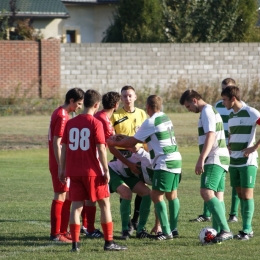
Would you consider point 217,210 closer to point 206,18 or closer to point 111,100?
point 111,100

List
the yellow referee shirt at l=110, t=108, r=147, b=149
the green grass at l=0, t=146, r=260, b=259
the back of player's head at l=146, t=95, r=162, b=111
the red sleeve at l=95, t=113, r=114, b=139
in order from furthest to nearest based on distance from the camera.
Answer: the yellow referee shirt at l=110, t=108, r=147, b=149, the red sleeve at l=95, t=113, r=114, b=139, the back of player's head at l=146, t=95, r=162, b=111, the green grass at l=0, t=146, r=260, b=259

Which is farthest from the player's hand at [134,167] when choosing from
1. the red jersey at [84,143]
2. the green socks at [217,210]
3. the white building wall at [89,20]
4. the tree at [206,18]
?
the white building wall at [89,20]

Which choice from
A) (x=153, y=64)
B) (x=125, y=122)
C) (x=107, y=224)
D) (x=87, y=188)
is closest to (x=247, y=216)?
(x=107, y=224)

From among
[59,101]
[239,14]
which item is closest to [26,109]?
[59,101]

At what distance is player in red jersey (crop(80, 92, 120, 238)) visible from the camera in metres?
9.04

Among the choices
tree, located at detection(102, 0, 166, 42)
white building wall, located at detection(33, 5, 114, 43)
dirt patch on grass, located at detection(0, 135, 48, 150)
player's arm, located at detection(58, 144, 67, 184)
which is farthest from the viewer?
white building wall, located at detection(33, 5, 114, 43)

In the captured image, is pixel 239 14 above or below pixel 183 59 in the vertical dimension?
above

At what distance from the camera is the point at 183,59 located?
32938mm

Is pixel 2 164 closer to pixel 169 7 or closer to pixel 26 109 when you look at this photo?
pixel 26 109

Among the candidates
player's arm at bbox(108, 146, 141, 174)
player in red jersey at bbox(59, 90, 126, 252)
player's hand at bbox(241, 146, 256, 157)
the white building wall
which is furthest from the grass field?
the white building wall

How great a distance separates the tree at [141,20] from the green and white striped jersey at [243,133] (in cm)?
2685

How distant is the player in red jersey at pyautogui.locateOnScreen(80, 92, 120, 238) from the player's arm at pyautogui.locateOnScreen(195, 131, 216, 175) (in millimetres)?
1284

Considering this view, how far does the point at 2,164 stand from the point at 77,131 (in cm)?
1064

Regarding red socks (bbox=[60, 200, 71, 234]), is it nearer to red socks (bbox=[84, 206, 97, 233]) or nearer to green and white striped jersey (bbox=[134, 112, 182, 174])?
red socks (bbox=[84, 206, 97, 233])
